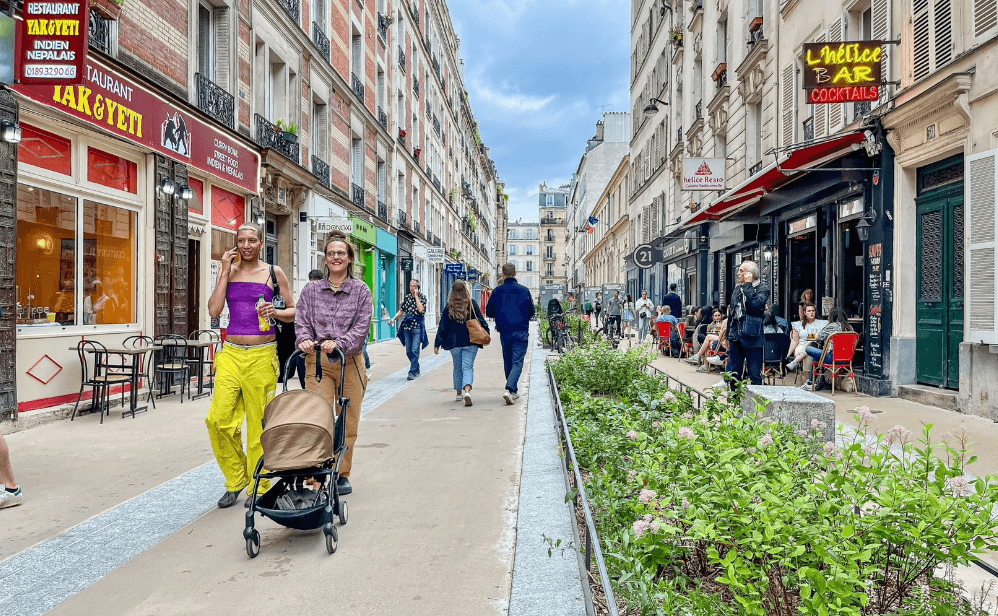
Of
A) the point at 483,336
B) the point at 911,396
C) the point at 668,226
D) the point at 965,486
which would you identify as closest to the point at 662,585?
the point at 965,486

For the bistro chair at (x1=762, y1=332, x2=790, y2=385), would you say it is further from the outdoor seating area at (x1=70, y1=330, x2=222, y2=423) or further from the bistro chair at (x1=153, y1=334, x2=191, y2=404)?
the bistro chair at (x1=153, y1=334, x2=191, y2=404)

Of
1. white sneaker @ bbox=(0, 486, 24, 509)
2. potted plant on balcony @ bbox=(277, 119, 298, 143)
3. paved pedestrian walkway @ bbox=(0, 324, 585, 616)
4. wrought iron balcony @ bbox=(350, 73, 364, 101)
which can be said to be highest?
wrought iron balcony @ bbox=(350, 73, 364, 101)

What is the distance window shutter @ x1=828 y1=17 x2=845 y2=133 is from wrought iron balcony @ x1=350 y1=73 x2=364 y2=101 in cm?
1306

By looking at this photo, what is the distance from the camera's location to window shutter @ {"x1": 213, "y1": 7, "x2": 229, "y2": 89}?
1282cm

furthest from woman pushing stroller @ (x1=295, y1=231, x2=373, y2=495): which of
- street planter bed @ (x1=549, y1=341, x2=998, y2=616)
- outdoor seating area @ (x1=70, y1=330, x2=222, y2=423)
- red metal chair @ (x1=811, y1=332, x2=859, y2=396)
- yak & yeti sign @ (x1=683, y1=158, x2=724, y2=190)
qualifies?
yak & yeti sign @ (x1=683, y1=158, x2=724, y2=190)

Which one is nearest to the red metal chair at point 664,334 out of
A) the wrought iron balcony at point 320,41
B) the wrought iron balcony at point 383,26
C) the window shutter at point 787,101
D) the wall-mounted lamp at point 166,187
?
the window shutter at point 787,101

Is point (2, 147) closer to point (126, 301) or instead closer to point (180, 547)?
point (126, 301)

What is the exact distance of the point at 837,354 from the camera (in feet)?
32.9

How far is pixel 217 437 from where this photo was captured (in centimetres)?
461

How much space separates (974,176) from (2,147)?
34.0ft

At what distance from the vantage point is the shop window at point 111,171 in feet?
29.6

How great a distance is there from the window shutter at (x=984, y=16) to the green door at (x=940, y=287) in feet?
5.86

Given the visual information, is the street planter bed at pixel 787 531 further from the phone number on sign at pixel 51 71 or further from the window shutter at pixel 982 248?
the window shutter at pixel 982 248

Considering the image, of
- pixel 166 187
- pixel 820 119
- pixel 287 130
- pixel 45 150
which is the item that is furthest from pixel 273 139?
pixel 820 119
